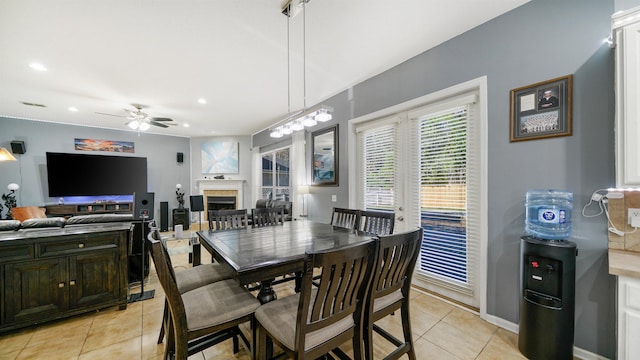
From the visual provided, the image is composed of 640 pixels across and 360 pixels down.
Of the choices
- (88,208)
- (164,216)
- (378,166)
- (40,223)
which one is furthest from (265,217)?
(88,208)

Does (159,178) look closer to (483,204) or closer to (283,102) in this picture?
(283,102)

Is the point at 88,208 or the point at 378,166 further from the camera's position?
the point at 88,208

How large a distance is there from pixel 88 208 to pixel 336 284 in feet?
24.7

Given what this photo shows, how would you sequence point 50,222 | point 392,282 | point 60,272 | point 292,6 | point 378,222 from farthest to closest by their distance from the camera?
point 378,222, point 50,222, point 60,272, point 292,6, point 392,282

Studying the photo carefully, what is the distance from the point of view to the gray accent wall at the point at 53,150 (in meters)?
5.34

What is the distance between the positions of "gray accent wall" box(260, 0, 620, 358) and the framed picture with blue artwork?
624cm

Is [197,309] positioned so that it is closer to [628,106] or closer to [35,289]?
[35,289]

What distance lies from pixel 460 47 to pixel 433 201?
5.57 ft

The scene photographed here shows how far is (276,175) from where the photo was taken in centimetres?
633

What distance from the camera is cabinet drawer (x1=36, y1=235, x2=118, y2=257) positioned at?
2100mm

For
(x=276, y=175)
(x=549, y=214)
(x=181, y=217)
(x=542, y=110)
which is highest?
(x=542, y=110)

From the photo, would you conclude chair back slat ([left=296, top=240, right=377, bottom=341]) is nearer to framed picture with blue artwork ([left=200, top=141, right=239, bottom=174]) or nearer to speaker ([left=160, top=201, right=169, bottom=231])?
framed picture with blue artwork ([left=200, top=141, right=239, bottom=174])

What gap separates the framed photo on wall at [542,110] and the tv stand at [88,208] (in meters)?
8.26

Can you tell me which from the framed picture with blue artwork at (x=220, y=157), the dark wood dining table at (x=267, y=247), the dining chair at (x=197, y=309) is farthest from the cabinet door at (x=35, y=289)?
the framed picture with blue artwork at (x=220, y=157)
